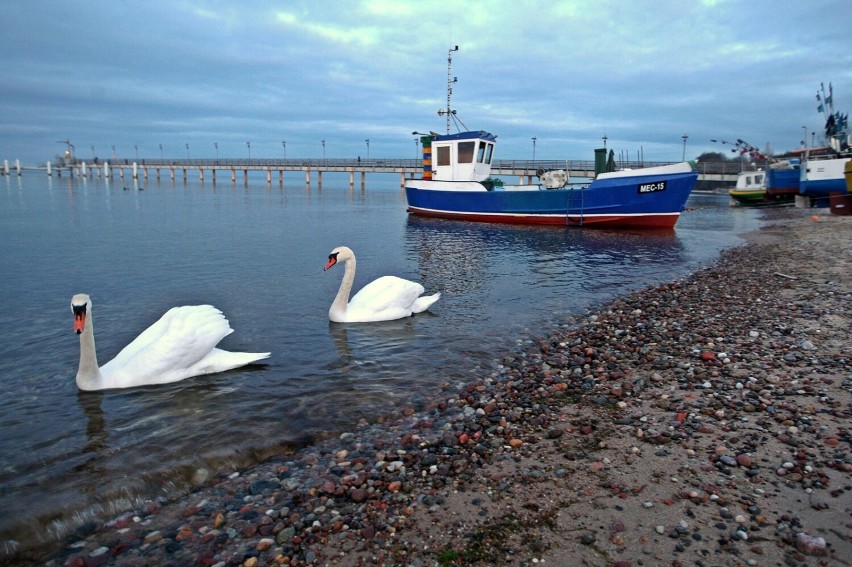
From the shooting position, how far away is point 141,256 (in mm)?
16656

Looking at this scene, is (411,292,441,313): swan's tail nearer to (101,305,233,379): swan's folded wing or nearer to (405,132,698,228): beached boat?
(101,305,233,379): swan's folded wing

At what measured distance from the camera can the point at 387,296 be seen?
368 inches

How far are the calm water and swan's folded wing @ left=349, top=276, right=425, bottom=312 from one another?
14.7 inches

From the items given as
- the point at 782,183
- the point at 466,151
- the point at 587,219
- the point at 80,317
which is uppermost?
the point at 466,151

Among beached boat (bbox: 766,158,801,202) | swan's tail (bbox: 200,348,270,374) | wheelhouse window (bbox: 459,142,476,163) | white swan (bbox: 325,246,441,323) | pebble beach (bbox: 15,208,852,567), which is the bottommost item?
pebble beach (bbox: 15,208,852,567)

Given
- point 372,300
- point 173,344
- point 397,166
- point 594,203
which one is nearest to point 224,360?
point 173,344

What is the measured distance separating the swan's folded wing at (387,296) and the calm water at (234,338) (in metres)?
0.37

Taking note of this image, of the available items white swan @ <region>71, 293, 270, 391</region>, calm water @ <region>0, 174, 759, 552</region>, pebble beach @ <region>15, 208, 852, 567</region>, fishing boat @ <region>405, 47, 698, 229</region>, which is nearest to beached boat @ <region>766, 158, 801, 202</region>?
fishing boat @ <region>405, 47, 698, 229</region>

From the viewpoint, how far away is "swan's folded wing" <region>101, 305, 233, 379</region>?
6.17 metres

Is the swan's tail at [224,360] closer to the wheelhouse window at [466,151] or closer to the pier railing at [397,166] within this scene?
the wheelhouse window at [466,151]

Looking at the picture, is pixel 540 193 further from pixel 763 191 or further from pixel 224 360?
pixel 763 191

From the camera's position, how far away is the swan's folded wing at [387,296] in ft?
30.5

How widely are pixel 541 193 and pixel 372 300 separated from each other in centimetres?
2104

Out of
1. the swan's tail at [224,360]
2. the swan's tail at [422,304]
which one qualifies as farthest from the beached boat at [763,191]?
the swan's tail at [224,360]
